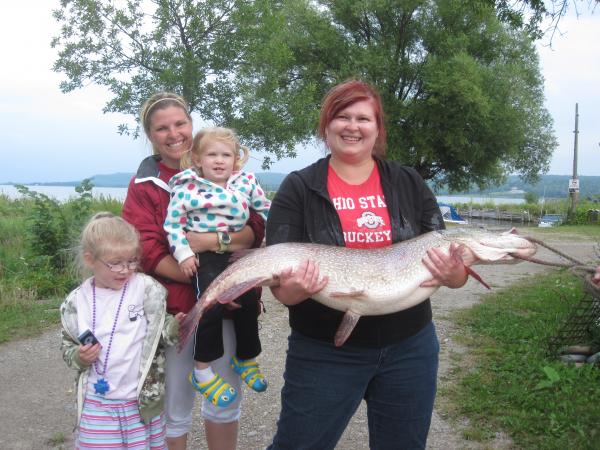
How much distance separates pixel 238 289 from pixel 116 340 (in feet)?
2.50

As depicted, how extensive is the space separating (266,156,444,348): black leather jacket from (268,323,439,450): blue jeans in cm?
6

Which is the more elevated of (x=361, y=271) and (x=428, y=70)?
(x=428, y=70)

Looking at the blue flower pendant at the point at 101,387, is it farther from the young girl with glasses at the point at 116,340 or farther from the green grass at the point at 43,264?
the green grass at the point at 43,264

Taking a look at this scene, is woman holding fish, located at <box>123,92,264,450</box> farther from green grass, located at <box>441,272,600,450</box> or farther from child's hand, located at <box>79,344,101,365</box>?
green grass, located at <box>441,272,600,450</box>

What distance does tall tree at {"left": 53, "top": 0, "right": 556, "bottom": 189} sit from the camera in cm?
1927

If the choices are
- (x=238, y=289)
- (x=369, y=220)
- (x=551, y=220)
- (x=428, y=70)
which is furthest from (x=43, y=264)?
(x=551, y=220)

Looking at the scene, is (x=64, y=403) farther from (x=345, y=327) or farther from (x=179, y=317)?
(x=345, y=327)

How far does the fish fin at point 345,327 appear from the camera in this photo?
7.95 feet

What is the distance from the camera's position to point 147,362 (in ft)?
9.35

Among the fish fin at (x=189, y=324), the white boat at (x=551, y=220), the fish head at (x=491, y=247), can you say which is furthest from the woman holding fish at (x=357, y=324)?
the white boat at (x=551, y=220)

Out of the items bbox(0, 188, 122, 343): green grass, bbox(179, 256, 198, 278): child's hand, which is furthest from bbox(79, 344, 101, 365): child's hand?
bbox(0, 188, 122, 343): green grass

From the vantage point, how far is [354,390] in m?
2.57

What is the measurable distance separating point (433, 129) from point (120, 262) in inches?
1095

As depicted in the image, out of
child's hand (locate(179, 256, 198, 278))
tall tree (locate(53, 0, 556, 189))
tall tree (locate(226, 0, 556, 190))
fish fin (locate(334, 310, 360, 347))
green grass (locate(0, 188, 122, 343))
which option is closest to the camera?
fish fin (locate(334, 310, 360, 347))
